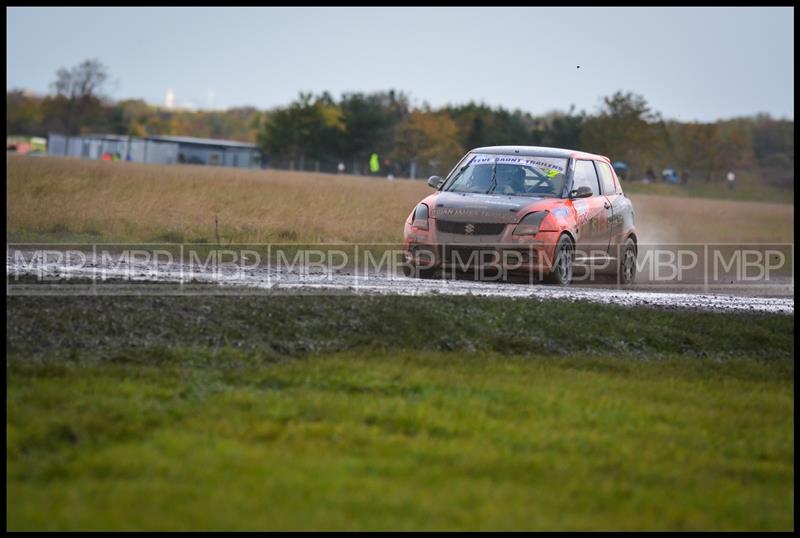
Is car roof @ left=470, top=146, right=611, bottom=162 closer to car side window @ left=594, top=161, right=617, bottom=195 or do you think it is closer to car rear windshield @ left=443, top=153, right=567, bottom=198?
car rear windshield @ left=443, top=153, right=567, bottom=198

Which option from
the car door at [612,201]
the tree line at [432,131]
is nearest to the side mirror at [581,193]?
the car door at [612,201]

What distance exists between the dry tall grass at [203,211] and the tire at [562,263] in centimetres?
652

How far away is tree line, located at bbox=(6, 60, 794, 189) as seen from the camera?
6366cm

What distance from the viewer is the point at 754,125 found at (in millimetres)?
141125

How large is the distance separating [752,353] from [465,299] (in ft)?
8.45

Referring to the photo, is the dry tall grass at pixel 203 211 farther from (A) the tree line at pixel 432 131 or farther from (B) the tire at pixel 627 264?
(A) the tree line at pixel 432 131

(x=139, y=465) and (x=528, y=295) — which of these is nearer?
(x=139, y=465)

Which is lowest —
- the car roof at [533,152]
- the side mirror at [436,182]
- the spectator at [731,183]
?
the side mirror at [436,182]

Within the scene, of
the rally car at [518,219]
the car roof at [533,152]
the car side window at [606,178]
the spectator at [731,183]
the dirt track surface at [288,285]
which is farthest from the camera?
the spectator at [731,183]

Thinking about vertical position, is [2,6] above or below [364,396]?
above

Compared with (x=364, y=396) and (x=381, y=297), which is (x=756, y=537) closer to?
(x=364, y=396)

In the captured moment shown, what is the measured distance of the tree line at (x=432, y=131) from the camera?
2506 inches

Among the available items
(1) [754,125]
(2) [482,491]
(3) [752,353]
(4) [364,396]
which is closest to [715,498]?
(2) [482,491]

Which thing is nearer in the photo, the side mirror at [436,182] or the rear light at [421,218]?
the rear light at [421,218]
